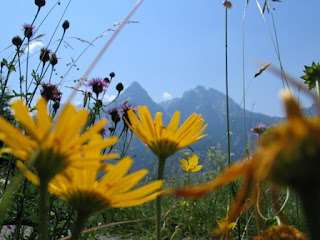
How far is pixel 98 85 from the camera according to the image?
250cm

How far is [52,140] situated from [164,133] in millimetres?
229

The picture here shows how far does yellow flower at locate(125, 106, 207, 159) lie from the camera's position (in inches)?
20.0

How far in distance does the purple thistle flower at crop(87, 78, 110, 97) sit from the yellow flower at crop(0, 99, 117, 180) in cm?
214

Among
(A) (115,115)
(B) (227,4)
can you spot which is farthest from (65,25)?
(B) (227,4)

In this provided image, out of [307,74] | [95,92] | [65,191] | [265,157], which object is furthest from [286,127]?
[95,92]

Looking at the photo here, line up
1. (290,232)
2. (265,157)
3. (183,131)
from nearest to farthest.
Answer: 1. (265,157)
2. (290,232)
3. (183,131)

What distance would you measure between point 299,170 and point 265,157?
16 mm

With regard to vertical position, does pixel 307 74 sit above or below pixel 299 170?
above

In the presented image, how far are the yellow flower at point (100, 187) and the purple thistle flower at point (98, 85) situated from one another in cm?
209

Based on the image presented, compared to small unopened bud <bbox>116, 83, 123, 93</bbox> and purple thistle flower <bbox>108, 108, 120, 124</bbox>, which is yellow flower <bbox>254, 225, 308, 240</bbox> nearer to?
purple thistle flower <bbox>108, 108, 120, 124</bbox>

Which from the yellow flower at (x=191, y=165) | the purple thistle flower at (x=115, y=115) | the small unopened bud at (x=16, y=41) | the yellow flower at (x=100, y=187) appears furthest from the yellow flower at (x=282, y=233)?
the small unopened bud at (x=16, y=41)

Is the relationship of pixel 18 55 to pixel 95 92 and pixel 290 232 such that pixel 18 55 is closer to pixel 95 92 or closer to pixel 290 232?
pixel 95 92

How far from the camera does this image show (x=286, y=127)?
152 millimetres

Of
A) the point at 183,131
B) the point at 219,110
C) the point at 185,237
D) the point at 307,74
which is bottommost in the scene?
the point at 185,237
